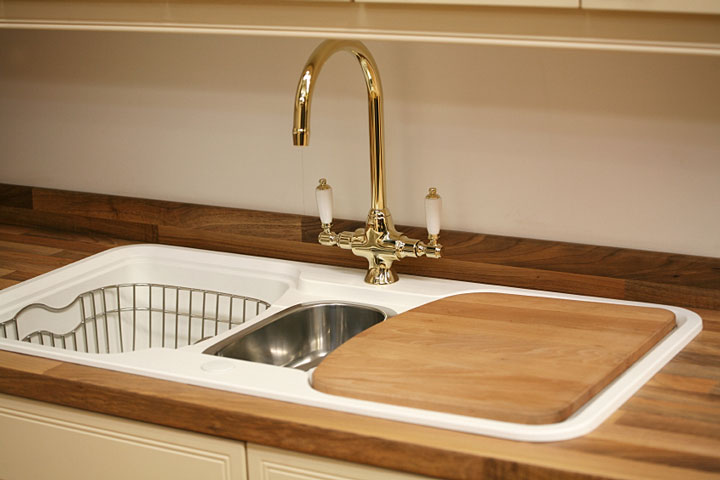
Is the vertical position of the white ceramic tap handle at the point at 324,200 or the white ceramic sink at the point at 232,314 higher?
the white ceramic tap handle at the point at 324,200

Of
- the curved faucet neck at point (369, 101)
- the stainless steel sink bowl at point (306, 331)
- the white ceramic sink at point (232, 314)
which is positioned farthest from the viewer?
the stainless steel sink bowl at point (306, 331)

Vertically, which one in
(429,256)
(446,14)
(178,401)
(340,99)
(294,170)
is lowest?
(178,401)

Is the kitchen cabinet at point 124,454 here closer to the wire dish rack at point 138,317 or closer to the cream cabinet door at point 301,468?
the cream cabinet door at point 301,468

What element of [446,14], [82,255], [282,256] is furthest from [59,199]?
[446,14]

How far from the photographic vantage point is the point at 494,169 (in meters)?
1.60

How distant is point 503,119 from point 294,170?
433mm

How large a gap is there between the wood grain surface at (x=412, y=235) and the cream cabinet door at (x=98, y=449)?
0.59 m

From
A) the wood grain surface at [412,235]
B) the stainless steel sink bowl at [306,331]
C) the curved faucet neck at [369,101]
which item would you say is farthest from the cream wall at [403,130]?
the stainless steel sink bowl at [306,331]

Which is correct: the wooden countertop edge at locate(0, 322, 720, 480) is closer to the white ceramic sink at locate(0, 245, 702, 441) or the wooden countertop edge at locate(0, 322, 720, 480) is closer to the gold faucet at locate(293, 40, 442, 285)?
the white ceramic sink at locate(0, 245, 702, 441)

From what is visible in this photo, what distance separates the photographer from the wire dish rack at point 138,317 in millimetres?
1687

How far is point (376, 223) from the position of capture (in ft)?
5.13

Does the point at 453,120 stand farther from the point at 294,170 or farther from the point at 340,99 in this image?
the point at 294,170

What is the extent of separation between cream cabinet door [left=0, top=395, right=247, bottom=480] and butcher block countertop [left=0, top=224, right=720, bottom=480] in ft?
0.07

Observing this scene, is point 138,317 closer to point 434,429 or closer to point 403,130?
point 403,130
